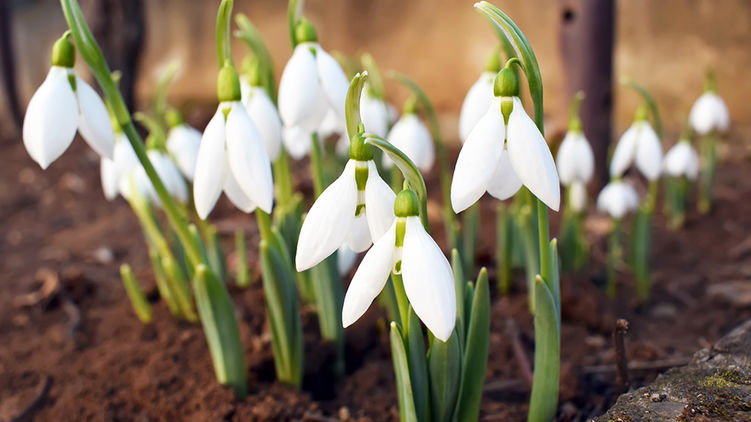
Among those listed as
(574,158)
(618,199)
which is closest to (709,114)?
(618,199)

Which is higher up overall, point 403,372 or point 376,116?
point 376,116

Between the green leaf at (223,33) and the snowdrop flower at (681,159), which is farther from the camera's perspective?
the snowdrop flower at (681,159)

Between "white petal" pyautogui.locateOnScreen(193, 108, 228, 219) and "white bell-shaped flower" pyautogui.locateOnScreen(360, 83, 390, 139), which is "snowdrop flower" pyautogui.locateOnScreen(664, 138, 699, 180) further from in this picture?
"white petal" pyautogui.locateOnScreen(193, 108, 228, 219)

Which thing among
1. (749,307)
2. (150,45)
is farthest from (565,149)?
(150,45)

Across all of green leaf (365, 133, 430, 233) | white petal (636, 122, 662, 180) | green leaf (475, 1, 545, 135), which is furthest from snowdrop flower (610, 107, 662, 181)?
green leaf (365, 133, 430, 233)

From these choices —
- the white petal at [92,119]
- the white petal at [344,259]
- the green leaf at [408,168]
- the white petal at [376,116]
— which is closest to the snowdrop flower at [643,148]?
the white petal at [376,116]

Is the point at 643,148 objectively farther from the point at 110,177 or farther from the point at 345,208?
the point at 110,177

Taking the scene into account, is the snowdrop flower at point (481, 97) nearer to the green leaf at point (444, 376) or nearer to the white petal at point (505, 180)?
the white petal at point (505, 180)
